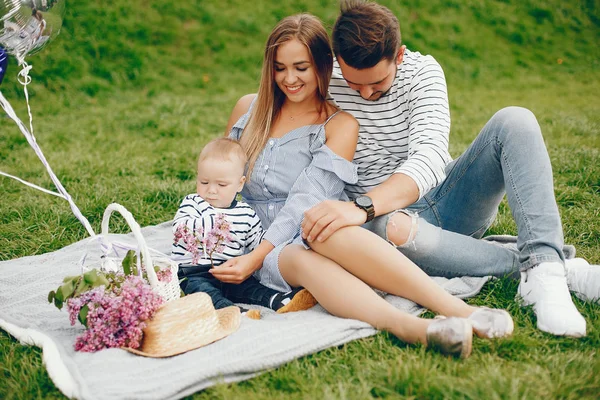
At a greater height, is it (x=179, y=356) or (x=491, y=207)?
(x=491, y=207)

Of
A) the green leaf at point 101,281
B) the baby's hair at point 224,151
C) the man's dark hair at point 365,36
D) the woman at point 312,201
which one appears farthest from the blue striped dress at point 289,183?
the green leaf at point 101,281

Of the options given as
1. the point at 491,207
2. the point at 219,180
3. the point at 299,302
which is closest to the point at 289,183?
the point at 219,180

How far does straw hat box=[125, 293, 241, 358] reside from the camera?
232 centimetres

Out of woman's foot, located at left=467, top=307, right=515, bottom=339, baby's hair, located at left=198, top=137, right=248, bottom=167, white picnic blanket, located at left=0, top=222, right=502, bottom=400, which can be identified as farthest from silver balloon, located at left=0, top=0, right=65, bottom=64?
woman's foot, located at left=467, top=307, right=515, bottom=339

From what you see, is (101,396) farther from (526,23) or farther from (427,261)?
(526,23)

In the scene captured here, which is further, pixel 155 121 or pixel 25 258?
pixel 155 121

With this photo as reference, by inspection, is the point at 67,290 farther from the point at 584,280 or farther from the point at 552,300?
the point at 584,280

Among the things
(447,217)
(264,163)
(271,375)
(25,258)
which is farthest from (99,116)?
(271,375)

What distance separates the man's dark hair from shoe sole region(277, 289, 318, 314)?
108cm

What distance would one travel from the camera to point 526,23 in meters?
11.7

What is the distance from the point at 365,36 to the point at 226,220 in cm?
110

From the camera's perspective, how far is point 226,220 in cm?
300

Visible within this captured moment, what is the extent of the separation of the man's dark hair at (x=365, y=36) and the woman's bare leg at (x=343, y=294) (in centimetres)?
92

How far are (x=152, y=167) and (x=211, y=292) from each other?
267cm
